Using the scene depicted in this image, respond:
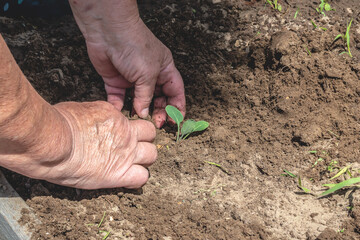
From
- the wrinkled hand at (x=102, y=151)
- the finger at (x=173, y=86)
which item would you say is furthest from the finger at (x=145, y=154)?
the finger at (x=173, y=86)

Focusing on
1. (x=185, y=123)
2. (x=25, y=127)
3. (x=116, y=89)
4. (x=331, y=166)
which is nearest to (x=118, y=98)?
(x=116, y=89)

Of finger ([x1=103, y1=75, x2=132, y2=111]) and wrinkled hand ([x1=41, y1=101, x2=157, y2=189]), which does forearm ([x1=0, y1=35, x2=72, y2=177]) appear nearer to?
wrinkled hand ([x1=41, y1=101, x2=157, y2=189])

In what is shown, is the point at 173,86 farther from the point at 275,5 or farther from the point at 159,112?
the point at 275,5

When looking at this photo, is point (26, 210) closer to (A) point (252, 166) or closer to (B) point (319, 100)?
(A) point (252, 166)

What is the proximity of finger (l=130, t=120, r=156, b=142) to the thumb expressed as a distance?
121 mm

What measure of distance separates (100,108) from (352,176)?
123 cm

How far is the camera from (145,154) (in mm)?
1725

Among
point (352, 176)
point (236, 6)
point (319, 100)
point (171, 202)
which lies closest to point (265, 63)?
point (319, 100)

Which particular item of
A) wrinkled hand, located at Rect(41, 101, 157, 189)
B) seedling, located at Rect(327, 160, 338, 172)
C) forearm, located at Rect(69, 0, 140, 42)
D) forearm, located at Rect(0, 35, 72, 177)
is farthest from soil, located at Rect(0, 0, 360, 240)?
forearm, located at Rect(69, 0, 140, 42)

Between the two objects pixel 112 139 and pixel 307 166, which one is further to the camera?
pixel 307 166

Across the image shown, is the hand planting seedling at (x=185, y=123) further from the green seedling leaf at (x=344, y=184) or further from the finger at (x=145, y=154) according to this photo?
the green seedling leaf at (x=344, y=184)

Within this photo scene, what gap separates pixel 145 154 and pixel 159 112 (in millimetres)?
361

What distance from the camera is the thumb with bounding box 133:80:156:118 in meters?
1.85

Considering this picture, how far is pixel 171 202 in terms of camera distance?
65.5 inches
